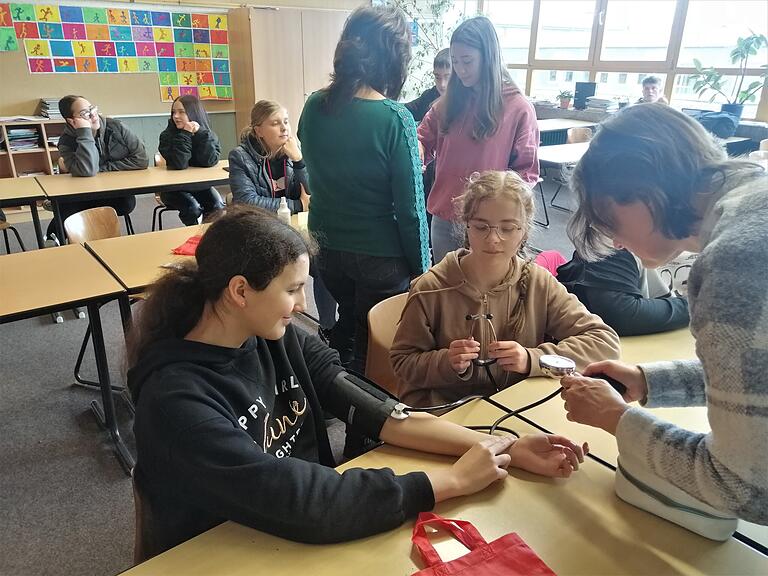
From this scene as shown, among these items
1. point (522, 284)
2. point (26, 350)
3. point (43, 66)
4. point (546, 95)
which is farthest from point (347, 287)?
point (546, 95)

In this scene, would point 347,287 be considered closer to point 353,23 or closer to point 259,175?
point 353,23

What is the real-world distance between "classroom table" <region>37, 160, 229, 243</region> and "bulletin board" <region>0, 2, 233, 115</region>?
2.24 meters

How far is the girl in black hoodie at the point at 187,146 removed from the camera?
392cm

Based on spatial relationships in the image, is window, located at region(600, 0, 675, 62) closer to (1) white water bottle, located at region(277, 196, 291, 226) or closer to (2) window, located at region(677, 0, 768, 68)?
(2) window, located at region(677, 0, 768, 68)

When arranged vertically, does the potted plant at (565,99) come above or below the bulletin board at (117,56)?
below

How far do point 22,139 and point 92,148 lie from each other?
7.13 ft

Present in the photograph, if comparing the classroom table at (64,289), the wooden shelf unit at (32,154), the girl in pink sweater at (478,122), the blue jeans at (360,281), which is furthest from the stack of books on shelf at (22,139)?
the blue jeans at (360,281)

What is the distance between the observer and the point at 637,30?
564 cm

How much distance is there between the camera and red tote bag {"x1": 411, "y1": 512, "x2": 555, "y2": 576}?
0.77 m

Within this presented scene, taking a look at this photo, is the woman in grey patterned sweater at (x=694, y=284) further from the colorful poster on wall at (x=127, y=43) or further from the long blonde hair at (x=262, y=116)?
the colorful poster on wall at (x=127, y=43)

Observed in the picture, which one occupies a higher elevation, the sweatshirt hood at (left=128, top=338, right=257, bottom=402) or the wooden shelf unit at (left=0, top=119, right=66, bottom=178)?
the sweatshirt hood at (left=128, top=338, right=257, bottom=402)

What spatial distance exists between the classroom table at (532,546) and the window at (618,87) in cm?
573

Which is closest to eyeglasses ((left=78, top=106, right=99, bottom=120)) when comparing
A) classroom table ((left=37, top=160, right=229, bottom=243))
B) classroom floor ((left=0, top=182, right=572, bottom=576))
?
classroom table ((left=37, top=160, right=229, bottom=243))

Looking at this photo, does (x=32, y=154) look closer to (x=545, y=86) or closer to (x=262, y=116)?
(x=262, y=116)
